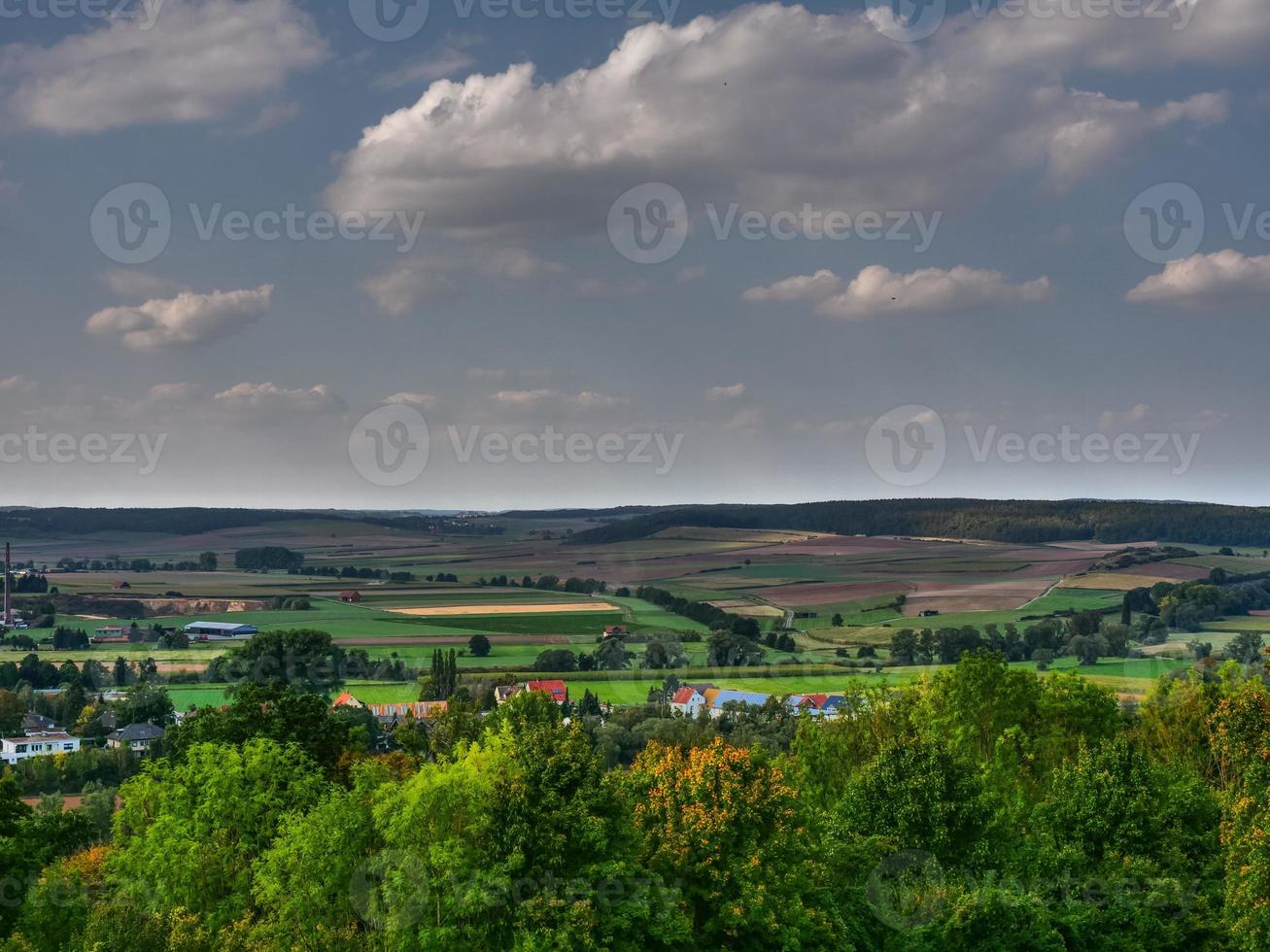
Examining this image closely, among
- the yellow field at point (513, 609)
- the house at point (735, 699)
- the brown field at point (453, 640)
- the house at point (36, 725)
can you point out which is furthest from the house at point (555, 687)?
the yellow field at point (513, 609)

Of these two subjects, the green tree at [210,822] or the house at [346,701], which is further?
the house at [346,701]

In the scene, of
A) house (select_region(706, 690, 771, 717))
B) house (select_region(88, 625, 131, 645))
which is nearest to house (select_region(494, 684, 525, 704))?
house (select_region(706, 690, 771, 717))

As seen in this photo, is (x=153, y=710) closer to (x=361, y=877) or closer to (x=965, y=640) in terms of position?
(x=361, y=877)

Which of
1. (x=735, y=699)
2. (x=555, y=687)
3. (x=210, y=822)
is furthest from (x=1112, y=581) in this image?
(x=210, y=822)

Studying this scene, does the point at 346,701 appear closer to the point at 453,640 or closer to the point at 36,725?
the point at 36,725

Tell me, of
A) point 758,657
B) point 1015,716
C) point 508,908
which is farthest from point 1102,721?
point 758,657

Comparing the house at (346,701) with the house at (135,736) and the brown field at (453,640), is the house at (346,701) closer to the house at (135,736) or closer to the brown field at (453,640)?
the house at (135,736)
